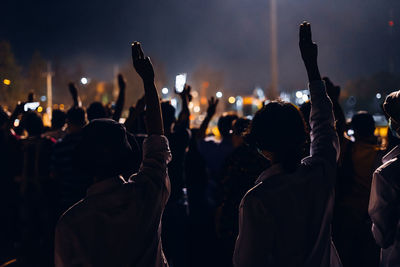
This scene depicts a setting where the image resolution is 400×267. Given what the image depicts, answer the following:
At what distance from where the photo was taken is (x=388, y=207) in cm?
254

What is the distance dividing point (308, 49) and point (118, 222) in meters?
1.50

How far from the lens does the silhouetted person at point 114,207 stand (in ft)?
6.33

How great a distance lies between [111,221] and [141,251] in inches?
10.7

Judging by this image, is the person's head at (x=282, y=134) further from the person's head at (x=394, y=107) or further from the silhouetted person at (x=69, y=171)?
the silhouetted person at (x=69, y=171)

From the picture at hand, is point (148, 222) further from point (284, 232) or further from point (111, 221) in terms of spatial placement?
point (284, 232)

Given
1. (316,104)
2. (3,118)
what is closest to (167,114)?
(316,104)

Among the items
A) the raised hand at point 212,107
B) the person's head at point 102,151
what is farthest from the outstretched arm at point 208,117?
the person's head at point 102,151

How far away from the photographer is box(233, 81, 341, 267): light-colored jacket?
199 centimetres

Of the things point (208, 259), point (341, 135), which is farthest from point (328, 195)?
point (208, 259)

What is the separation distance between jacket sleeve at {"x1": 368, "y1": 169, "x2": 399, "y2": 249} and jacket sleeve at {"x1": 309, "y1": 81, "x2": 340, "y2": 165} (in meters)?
0.52

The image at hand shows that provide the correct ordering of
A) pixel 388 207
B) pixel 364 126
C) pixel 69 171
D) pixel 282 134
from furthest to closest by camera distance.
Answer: pixel 364 126, pixel 69 171, pixel 388 207, pixel 282 134

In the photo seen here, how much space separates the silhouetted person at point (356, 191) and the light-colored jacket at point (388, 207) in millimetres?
1968

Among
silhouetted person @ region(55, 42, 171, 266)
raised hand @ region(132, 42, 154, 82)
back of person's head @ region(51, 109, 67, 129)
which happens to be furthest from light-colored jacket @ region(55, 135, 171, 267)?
back of person's head @ region(51, 109, 67, 129)

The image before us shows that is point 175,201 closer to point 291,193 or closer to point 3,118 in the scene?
point 291,193
